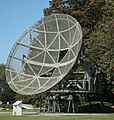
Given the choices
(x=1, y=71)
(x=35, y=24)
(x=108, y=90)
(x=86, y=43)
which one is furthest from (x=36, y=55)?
(x=1, y=71)

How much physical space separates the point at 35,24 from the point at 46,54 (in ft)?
14.2

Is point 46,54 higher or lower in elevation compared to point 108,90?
higher

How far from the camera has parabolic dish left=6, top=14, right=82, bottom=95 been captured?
120 ft

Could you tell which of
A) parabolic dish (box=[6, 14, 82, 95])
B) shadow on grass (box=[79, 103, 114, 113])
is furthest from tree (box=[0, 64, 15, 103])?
parabolic dish (box=[6, 14, 82, 95])

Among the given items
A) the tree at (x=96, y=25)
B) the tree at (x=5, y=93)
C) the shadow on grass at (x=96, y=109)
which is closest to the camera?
the tree at (x=96, y=25)

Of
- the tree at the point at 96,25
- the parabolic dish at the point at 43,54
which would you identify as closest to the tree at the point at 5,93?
the tree at the point at 96,25

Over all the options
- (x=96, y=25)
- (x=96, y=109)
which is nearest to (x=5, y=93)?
(x=96, y=109)

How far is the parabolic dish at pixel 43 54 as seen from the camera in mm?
36562

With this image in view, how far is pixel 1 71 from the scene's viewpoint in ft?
380

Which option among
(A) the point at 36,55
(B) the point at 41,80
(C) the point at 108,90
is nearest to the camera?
(B) the point at 41,80

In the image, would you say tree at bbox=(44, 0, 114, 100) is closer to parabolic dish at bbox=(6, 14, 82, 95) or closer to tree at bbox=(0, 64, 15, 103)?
parabolic dish at bbox=(6, 14, 82, 95)

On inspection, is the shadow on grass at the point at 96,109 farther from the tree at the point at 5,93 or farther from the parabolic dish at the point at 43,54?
the tree at the point at 5,93

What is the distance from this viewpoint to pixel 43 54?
39.7 meters

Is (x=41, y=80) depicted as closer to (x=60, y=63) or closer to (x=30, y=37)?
(x=60, y=63)
